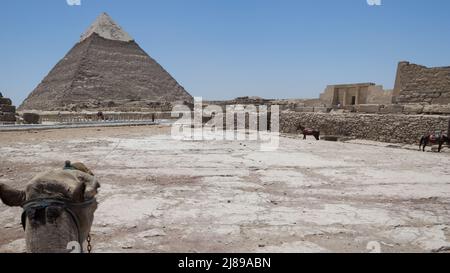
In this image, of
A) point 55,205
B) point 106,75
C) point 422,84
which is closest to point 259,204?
point 55,205

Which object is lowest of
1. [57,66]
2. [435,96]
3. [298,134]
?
[298,134]

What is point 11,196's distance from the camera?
6.16 ft

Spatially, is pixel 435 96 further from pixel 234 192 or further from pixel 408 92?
pixel 234 192

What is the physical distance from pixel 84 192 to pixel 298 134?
55.4 ft

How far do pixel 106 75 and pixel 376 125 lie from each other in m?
80.5

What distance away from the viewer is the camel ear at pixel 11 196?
1.86m

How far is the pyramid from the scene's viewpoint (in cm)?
7694

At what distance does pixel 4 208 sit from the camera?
183 inches

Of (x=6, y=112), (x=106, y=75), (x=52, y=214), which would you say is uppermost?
(x=106, y=75)

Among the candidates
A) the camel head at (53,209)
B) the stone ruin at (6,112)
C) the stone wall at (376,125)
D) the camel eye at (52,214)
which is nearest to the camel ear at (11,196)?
the camel head at (53,209)

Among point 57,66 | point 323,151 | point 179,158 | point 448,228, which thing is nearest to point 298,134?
point 323,151

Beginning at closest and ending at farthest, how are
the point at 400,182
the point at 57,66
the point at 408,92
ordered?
the point at 400,182 < the point at 408,92 < the point at 57,66

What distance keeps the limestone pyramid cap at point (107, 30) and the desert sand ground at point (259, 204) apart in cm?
9325

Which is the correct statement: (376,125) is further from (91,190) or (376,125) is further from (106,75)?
(106,75)
